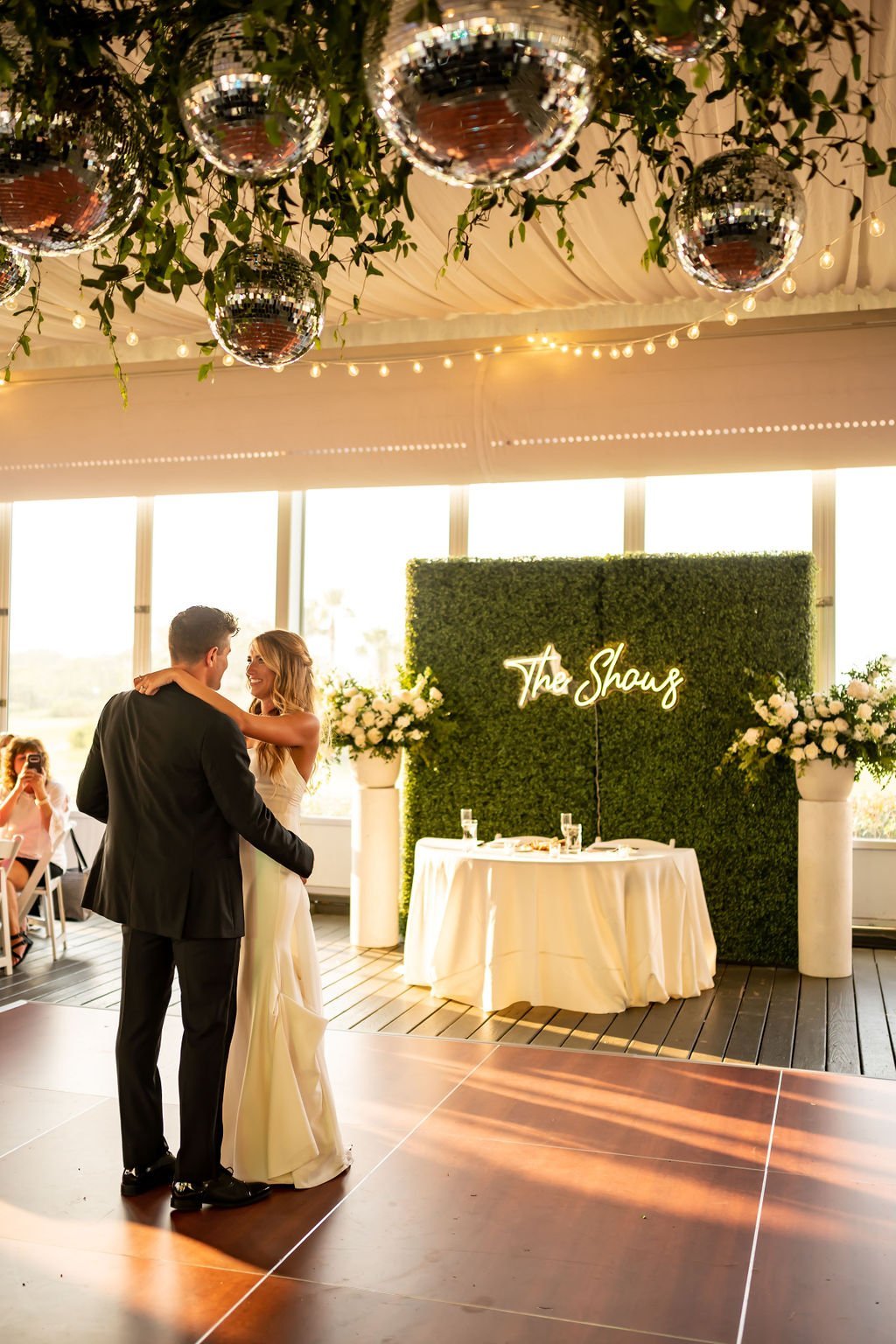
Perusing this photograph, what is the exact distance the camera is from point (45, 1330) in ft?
10.1

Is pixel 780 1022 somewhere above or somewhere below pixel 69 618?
below

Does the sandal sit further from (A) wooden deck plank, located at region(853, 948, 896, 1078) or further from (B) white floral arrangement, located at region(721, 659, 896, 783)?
(A) wooden deck plank, located at region(853, 948, 896, 1078)

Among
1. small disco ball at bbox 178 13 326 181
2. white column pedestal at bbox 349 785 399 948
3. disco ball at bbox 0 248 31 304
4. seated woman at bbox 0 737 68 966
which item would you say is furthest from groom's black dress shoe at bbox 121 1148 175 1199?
white column pedestal at bbox 349 785 399 948

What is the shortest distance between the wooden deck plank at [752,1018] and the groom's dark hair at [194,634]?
328 cm

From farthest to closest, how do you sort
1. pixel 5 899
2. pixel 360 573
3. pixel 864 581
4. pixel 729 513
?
pixel 360 573 < pixel 729 513 < pixel 864 581 < pixel 5 899

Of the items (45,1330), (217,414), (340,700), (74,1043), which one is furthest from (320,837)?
(45,1330)

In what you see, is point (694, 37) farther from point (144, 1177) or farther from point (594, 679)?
point (594, 679)

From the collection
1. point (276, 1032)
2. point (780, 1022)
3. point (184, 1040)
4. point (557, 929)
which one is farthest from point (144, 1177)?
point (780, 1022)

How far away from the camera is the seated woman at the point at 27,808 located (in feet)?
25.6

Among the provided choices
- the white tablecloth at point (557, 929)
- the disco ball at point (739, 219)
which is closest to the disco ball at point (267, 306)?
the disco ball at point (739, 219)

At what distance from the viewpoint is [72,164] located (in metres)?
2.21

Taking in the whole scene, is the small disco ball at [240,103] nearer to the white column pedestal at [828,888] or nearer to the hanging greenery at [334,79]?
the hanging greenery at [334,79]

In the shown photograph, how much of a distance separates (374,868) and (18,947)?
7.66ft

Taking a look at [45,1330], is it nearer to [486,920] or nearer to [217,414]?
[486,920]
